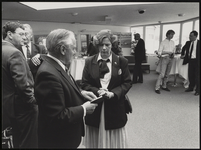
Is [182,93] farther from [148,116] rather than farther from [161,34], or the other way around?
[161,34]

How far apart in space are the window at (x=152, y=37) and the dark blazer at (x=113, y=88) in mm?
7117

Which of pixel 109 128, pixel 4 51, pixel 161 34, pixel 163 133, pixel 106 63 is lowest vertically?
pixel 163 133

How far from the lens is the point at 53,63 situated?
40.3 inches

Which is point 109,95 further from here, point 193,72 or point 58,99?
point 193,72

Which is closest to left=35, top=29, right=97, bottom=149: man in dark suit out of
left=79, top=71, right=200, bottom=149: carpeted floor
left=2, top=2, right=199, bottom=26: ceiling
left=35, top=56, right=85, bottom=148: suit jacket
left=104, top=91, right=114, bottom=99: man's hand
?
left=35, top=56, right=85, bottom=148: suit jacket

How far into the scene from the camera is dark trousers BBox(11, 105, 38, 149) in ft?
5.24

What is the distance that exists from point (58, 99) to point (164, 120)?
2.47m

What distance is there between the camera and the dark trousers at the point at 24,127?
1596 millimetres

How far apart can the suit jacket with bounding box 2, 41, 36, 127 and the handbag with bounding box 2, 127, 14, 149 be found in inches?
6.5

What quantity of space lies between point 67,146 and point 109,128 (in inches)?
22.2

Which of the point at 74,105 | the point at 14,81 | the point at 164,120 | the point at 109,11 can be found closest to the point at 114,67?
the point at 74,105

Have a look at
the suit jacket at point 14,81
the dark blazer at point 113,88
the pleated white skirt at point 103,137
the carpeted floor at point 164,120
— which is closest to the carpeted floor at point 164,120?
the carpeted floor at point 164,120

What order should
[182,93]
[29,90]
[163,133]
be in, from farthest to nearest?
[182,93] < [163,133] < [29,90]

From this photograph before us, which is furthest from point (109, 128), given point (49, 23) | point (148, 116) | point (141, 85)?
point (49, 23)
